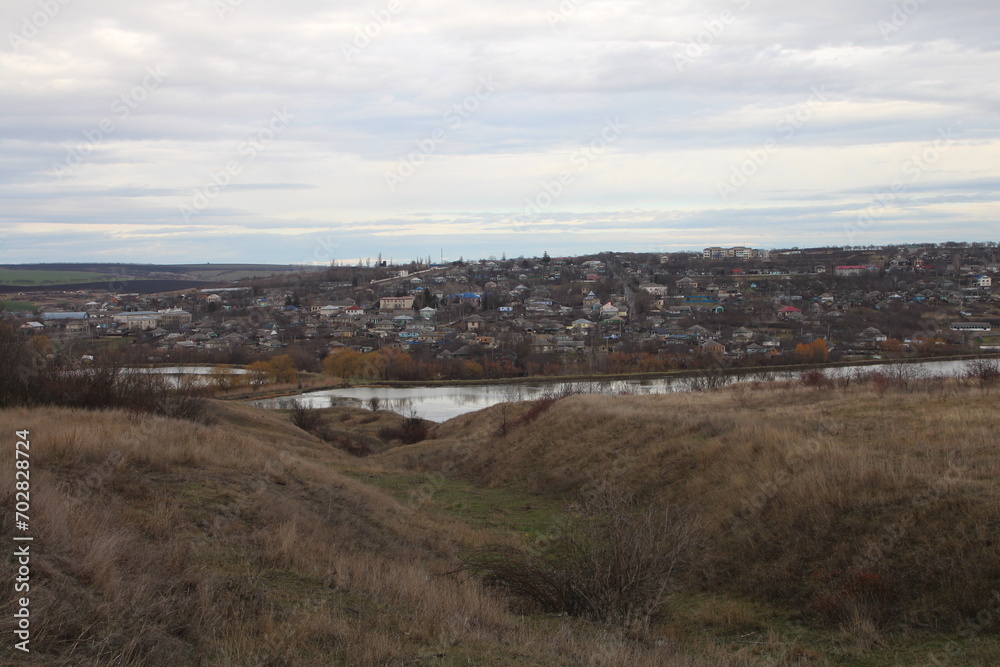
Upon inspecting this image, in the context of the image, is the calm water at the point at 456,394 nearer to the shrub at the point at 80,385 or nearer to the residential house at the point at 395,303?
the shrub at the point at 80,385

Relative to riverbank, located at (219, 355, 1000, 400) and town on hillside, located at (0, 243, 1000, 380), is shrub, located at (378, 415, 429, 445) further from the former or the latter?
riverbank, located at (219, 355, 1000, 400)

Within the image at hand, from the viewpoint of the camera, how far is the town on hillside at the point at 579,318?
5491 cm

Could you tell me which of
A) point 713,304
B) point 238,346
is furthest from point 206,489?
point 713,304

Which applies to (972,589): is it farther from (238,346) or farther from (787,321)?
(238,346)

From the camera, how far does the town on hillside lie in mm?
54906

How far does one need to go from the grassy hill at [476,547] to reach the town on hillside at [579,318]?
43.5ft

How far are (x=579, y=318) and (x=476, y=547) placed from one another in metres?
77.7

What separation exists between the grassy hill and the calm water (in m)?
28.8

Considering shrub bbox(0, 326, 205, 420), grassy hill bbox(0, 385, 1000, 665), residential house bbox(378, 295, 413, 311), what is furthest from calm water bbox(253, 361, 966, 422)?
residential house bbox(378, 295, 413, 311)

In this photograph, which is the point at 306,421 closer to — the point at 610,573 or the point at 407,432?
the point at 407,432

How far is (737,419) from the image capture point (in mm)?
13570

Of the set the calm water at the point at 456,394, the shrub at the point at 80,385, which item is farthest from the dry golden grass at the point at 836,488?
the calm water at the point at 456,394

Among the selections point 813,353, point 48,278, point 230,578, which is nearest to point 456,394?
point 813,353

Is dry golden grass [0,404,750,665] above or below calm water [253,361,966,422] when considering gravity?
above
